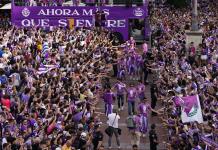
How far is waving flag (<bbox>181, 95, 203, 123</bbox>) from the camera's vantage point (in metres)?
14.8

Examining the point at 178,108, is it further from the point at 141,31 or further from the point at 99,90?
the point at 141,31

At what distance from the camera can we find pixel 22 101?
15555 millimetres

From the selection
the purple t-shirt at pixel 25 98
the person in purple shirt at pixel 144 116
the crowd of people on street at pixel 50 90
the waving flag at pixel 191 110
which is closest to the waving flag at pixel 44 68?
the crowd of people on street at pixel 50 90

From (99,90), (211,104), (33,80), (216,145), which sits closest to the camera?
(216,145)

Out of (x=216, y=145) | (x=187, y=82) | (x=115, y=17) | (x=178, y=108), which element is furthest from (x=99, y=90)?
(x=115, y=17)

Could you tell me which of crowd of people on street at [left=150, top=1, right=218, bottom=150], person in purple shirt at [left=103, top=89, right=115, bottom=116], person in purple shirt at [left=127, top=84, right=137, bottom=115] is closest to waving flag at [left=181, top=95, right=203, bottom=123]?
crowd of people on street at [left=150, top=1, right=218, bottom=150]

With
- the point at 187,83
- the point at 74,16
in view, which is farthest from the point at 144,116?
the point at 74,16

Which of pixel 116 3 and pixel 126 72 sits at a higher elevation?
pixel 116 3

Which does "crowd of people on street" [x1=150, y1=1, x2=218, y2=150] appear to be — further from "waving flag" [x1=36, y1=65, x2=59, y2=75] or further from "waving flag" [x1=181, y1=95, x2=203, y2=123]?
"waving flag" [x1=36, y1=65, x2=59, y2=75]

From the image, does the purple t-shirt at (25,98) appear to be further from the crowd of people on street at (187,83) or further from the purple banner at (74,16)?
the purple banner at (74,16)

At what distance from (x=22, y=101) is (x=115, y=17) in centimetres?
1740

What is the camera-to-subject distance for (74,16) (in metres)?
32.9

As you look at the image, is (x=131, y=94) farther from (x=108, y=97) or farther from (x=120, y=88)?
(x=108, y=97)

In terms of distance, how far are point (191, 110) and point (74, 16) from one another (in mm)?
18833
